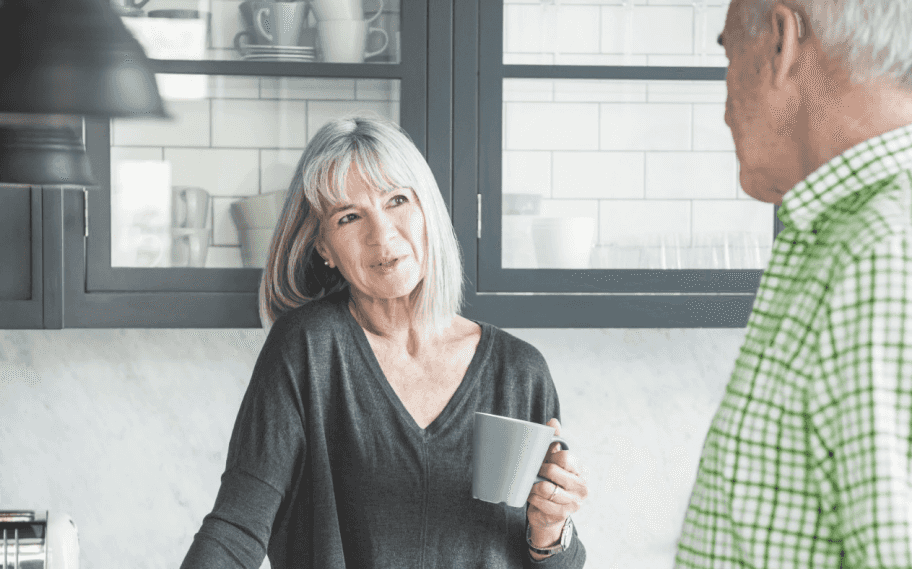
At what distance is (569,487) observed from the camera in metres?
1.08

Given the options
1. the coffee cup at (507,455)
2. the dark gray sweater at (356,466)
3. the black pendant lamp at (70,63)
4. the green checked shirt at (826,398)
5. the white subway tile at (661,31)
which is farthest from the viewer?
the white subway tile at (661,31)

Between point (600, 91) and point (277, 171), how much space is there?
57cm

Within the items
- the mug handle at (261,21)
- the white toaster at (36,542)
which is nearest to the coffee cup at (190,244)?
the mug handle at (261,21)

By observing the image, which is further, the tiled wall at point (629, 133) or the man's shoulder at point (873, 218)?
the tiled wall at point (629, 133)

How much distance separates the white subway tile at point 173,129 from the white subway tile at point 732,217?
33.9 inches

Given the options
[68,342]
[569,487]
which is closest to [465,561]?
[569,487]

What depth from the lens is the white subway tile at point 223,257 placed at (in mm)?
1431

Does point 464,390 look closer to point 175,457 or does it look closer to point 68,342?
point 175,457

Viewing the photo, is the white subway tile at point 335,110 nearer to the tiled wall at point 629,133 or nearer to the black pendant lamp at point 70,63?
the tiled wall at point 629,133

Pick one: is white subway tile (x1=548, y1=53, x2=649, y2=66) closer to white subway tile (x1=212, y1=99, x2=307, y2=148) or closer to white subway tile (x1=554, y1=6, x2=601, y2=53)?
white subway tile (x1=554, y1=6, x2=601, y2=53)

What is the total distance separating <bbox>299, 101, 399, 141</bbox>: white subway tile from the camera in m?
1.41

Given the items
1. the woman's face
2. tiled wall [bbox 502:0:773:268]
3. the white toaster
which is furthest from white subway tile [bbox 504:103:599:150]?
the white toaster

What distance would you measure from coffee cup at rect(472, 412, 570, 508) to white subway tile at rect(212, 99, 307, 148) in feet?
2.20

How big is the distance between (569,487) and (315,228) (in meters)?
0.50
